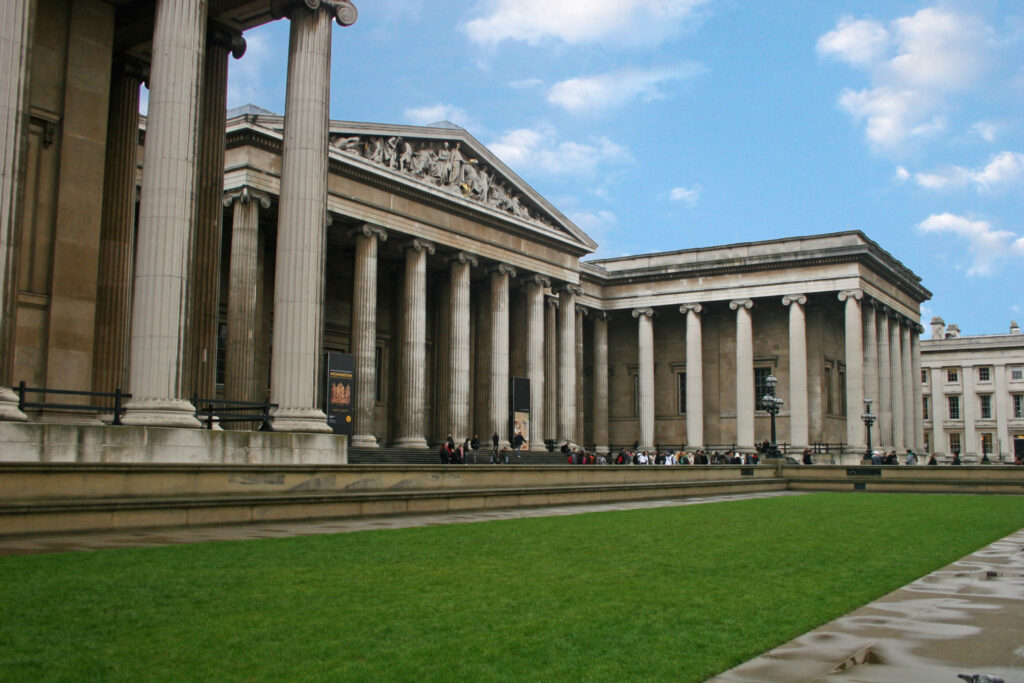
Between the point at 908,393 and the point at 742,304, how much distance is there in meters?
17.1

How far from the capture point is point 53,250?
2011cm

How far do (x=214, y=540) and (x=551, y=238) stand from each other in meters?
42.1

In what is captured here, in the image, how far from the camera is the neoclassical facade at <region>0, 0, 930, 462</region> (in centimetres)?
1930

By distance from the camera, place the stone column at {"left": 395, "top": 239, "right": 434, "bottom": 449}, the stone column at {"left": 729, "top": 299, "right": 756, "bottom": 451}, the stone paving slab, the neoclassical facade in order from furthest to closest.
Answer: the stone column at {"left": 729, "top": 299, "right": 756, "bottom": 451} → the stone column at {"left": 395, "top": 239, "right": 434, "bottom": 449} → the neoclassical facade → the stone paving slab

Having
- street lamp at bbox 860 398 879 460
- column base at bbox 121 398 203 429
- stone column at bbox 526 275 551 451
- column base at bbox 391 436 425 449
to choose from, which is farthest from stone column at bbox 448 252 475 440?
column base at bbox 121 398 203 429

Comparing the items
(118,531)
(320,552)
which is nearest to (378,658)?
(320,552)

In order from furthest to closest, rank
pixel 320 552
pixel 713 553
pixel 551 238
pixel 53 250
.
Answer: pixel 551 238, pixel 53 250, pixel 713 553, pixel 320 552

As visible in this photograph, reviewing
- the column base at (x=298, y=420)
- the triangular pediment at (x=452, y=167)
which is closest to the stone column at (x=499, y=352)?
the triangular pediment at (x=452, y=167)

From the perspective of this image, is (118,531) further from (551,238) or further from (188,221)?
(551,238)

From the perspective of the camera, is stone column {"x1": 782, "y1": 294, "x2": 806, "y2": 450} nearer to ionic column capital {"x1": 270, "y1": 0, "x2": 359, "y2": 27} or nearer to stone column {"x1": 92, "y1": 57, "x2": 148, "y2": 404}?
ionic column capital {"x1": 270, "y1": 0, "x2": 359, "y2": 27}

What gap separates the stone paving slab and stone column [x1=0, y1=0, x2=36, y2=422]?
13.7 meters

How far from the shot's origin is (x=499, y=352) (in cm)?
5091

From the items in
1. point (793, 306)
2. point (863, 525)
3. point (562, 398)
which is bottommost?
point (863, 525)

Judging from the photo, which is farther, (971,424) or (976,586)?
(971,424)
